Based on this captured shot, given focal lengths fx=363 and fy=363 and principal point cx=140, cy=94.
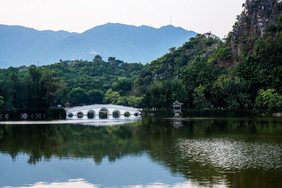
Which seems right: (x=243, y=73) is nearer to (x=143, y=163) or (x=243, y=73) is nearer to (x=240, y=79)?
(x=240, y=79)

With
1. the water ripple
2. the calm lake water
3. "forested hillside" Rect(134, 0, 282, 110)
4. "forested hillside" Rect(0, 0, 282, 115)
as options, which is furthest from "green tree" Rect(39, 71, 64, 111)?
the water ripple

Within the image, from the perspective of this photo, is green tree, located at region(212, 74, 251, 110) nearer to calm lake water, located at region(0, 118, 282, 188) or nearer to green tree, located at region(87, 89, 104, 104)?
calm lake water, located at region(0, 118, 282, 188)

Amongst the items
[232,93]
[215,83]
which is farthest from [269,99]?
[215,83]

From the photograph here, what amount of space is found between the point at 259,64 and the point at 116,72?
8666 cm

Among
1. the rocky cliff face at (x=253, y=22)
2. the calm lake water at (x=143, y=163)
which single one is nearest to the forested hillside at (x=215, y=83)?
the rocky cliff face at (x=253, y=22)

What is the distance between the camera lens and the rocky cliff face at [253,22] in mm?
85750

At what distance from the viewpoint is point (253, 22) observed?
296ft

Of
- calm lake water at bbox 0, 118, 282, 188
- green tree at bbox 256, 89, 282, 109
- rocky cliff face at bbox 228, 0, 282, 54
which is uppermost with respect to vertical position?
rocky cliff face at bbox 228, 0, 282, 54

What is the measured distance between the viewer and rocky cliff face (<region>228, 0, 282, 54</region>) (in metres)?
85.8

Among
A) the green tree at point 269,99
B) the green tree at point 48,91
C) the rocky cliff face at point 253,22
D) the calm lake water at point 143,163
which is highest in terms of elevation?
the rocky cliff face at point 253,22

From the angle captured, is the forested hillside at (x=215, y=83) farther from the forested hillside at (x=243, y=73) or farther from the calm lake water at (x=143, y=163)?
the calm lake water at (x=143, y=163)

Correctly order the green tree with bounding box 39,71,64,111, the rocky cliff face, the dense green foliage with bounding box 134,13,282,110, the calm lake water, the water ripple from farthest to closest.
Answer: the rocky cliff face, the dense green foliage with bounding box 134,13,282,110, the green tree with bounding box 39,71,64,111, the water ripple, the calm lake water

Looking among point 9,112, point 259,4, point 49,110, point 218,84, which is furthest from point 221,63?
point 9,112

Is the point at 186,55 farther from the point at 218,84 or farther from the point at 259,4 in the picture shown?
the point at 218,84
